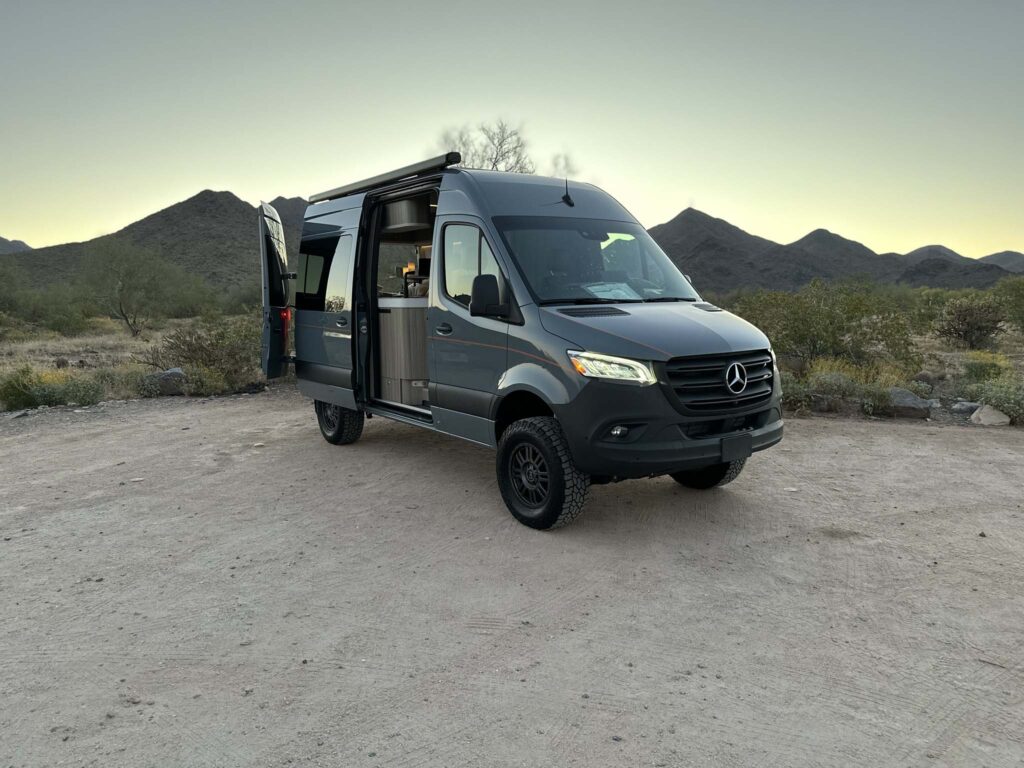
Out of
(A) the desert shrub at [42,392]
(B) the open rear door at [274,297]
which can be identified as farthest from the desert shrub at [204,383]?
(B) the open rear door at [274,297]

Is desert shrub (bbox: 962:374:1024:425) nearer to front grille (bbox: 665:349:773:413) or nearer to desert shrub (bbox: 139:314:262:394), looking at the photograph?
front grille (bbox: 665:349:773:413)

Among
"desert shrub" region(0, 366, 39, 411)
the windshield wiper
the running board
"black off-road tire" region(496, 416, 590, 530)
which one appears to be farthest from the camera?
"desert shrub" region(0, 366, 39, 411)

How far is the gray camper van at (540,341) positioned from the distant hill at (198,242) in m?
49.8

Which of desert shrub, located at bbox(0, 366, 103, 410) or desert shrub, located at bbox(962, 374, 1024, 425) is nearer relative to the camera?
desert shrub, located at bbox(962, 374, 1024, 425)

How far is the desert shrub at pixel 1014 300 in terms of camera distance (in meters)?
19.9

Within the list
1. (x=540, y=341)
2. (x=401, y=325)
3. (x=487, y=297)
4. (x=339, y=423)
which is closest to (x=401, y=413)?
(x=401, y=325)

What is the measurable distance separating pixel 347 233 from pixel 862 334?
30.0 ft

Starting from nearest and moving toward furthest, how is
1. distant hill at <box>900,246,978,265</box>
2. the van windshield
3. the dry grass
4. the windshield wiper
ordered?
1. the windshield wiper
2. the van windshield
3. the dry grass
4. distant hill at <box>900,246,978,265</box>

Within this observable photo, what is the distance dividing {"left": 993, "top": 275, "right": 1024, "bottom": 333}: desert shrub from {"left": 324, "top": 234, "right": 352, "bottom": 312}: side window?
1833 cm

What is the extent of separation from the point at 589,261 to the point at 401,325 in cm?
224

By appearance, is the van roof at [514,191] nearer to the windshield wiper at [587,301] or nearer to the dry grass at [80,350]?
the windshield wiper at [587,301]

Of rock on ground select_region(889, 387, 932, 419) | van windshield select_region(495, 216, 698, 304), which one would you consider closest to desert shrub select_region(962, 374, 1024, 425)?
rock on ground select_region(889, 387, 932, 419)

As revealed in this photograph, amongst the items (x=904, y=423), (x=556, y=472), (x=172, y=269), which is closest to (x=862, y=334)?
(x=904, y=423)

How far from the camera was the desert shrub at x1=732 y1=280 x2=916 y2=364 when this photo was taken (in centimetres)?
1259
